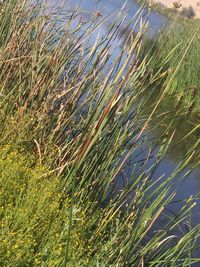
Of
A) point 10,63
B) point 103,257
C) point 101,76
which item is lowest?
point 103,257

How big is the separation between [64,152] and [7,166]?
2.33 feet

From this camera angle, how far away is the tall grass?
2.56m

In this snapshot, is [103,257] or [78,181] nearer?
[103,257]

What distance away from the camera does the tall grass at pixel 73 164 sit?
2557 millimetres

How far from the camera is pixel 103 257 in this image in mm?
2648

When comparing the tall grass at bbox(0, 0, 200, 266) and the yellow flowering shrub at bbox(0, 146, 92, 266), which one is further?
the tall grass at bbox(0, 0, 200, 266)

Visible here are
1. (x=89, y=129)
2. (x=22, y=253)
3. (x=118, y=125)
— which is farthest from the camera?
(x=118, y=125)

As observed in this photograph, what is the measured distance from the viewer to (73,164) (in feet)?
9.42

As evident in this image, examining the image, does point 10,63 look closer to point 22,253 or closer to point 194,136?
point 22,253

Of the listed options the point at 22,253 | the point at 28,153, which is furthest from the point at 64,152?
the point at 22,253

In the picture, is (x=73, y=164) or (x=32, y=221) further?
(x=73, y=164)

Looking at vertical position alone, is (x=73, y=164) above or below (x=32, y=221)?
above

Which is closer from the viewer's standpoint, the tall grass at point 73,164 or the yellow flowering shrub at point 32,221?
the yellow flowering shrub at point 32,221

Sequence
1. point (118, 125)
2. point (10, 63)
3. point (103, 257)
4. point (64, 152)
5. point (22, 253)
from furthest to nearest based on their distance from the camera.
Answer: point (10, 63), point (64, 152), point (118, 125), point (103, 257), point (22, 253)
